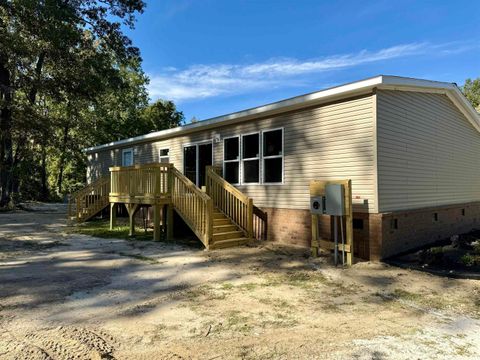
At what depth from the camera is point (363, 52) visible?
1778cm

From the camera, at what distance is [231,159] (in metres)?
10.7

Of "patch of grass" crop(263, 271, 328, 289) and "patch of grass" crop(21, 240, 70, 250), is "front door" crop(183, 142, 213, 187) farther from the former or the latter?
"patch of grass" crop(263, 271, 328, 289)

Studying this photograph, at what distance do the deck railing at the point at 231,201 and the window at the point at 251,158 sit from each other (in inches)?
25.3

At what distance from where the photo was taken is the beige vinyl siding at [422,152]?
7.41 meters

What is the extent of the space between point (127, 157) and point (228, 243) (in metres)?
8.89

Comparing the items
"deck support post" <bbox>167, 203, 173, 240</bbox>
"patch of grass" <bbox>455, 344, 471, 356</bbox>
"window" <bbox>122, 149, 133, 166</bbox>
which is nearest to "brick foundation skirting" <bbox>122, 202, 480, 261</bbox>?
"deck support post" <bbox>167, 203, 173, 240</bbox>

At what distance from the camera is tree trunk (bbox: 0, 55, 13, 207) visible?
53.8 feet

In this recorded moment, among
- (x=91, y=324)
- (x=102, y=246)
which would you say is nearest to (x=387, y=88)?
(x=91, y=324)

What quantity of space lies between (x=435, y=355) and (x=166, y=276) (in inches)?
167

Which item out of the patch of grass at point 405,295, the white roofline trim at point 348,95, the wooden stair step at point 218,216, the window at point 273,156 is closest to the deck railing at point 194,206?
the wooden stair step at point 218,216

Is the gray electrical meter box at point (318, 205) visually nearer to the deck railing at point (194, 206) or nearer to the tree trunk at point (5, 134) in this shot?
the deck railing at point (194, 206)

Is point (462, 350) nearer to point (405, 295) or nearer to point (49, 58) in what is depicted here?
point (405, 295)

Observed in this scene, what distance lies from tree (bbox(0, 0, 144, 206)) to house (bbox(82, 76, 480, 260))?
8.05 metres

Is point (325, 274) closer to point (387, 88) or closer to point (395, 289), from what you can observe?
point (395, 289)
